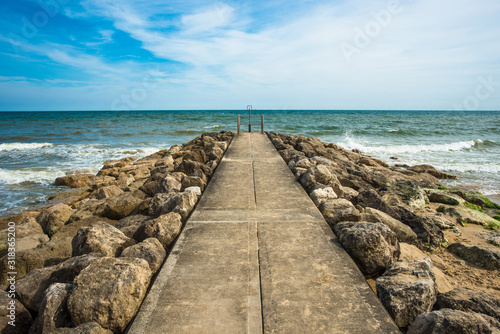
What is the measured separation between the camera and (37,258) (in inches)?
141

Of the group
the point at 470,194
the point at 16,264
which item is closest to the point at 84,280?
the point at 16,264

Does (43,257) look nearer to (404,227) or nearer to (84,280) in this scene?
(84,280)

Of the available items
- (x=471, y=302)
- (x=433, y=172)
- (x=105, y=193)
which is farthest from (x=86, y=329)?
(x=433, y=172)

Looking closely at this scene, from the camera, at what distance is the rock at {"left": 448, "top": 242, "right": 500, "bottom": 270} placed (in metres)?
4.20

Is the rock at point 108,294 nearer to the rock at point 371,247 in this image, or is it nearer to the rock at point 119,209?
the rock at point 371,247

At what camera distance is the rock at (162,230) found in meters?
3.40

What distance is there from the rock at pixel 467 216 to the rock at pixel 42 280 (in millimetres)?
6854

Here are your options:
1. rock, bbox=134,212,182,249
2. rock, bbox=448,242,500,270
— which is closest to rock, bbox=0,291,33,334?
rock, bbox=134,212,182,249

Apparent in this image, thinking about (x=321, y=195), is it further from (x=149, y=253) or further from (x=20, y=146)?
(x=20, y=146)

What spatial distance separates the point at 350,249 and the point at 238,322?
4.94 feet

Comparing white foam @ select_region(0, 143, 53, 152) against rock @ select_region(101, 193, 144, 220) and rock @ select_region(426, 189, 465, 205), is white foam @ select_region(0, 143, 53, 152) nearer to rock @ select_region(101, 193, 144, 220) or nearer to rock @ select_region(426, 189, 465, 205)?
rock @ select_region(101, 193, 144, 220)

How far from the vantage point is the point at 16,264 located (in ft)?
11.2

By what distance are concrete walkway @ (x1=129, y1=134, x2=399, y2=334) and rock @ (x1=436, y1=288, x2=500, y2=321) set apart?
0.60 meters

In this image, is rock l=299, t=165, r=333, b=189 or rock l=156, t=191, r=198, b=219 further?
rock l=299, t=165, r=333, b=189
